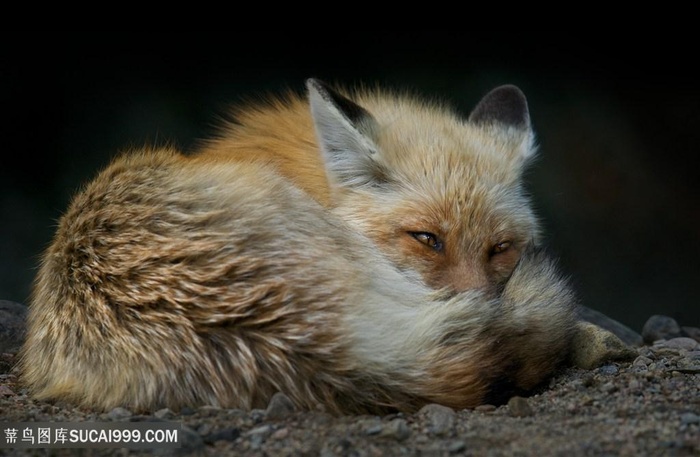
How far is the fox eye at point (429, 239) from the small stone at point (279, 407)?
92cm

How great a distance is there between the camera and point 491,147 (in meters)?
3.23

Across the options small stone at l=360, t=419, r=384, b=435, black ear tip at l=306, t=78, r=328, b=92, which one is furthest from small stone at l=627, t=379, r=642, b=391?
black ear tip at l=306, t=78, r=328, b=92

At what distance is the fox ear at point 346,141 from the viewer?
2.89 m

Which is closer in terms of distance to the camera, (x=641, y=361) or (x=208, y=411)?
(x=208, y=411)

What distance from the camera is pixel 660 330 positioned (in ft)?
12.9

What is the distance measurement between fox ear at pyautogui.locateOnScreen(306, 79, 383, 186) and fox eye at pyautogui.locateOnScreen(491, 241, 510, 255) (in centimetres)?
54

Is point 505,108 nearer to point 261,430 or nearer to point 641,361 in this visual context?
point 641,361

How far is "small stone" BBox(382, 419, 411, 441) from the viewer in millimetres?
1935

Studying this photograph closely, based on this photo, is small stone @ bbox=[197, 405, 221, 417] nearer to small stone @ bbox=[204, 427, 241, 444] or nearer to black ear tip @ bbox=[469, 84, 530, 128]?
small stone @ bbox=[204, 427, 241, 444]

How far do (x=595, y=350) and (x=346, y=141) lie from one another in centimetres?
127

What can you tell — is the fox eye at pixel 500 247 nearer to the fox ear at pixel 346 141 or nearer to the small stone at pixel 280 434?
the fox ear at pixel 346 141

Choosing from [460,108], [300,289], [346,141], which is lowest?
[300,289]

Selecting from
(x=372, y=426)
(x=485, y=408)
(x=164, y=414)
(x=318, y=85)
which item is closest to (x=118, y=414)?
(x=164, y=414)

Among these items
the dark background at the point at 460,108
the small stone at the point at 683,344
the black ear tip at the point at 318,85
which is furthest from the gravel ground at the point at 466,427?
the dark background at the point at 460,108
